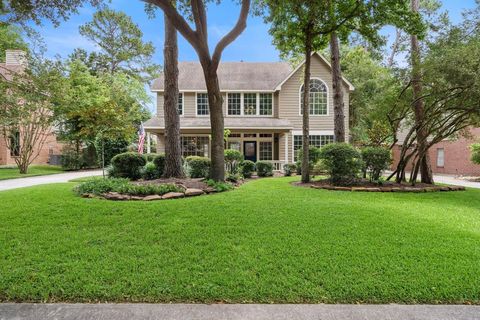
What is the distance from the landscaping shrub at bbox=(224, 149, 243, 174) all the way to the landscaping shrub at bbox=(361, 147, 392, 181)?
18.3 feet

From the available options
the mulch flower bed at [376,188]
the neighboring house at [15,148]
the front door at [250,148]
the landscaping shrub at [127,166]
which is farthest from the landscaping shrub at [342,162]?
the neighboring house at [15,148]

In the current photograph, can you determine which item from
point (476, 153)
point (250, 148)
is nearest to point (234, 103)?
point (250, 148)

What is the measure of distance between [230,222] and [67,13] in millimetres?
6965

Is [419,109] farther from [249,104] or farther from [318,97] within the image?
[249,104]

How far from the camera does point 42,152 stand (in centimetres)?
2567

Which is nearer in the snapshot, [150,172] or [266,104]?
[150,172]

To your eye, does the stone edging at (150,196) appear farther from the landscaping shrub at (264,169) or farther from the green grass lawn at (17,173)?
the green grass lawn at (17,173)

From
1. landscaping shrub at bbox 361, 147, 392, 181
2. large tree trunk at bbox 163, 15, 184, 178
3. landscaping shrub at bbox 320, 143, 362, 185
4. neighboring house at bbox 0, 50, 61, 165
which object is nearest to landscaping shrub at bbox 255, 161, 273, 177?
landscaping shrub at bbox 320, 143, 362, 185

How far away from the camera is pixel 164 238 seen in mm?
4211

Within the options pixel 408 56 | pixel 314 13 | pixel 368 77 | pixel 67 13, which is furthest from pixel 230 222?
pixel 368 77

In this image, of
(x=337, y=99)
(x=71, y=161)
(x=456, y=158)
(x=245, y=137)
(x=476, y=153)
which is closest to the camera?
(x=337, y=99)

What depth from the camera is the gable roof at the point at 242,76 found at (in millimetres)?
19516

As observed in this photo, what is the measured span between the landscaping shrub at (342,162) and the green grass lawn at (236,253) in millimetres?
3414

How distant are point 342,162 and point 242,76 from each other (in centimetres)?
1364
